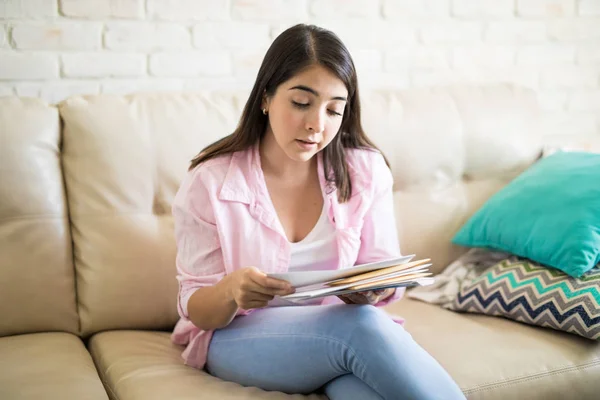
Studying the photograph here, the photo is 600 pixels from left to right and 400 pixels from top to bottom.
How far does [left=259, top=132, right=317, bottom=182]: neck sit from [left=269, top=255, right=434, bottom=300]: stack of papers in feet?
1.43

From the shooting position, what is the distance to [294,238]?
173 centimetres

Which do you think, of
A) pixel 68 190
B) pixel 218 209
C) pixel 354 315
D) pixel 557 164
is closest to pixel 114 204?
pixel 68 190

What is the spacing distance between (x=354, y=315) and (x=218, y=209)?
0.37m

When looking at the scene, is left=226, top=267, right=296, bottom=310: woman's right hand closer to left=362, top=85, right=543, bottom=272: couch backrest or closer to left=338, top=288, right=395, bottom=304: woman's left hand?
left=338, top=288, right=395, bottom=304: woman's left hand

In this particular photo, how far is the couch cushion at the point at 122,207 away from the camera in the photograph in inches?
74.2

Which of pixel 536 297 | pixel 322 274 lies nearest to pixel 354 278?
pixel 322 274

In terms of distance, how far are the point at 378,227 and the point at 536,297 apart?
0.43m

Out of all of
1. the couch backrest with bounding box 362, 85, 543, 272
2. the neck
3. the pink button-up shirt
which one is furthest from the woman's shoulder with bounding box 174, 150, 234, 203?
the couch backrest with bounding box 362, 85, 543, 272

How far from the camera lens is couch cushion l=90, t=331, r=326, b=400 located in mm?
1504

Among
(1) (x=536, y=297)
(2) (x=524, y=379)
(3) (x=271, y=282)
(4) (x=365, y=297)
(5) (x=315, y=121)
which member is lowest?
(2) (x=524, y=379)

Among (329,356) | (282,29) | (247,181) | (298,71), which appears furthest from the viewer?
(282,29)

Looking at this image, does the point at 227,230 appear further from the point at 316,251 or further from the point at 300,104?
the point at 300,104

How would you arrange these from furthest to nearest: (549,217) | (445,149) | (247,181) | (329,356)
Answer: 1. (445,149)
2. (549,217)
3. (247,181)
4. (329,356)

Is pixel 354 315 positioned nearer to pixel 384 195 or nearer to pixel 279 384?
pixel 279 384
